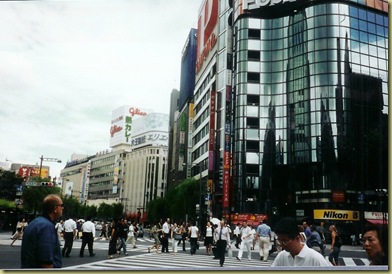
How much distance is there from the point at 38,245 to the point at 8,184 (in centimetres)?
3606

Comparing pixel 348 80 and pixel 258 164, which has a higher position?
pixel 348 80

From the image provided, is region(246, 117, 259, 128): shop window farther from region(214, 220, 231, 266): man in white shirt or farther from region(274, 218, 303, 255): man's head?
region(274, 218, 303, 255): man's head

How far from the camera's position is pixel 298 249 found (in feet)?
11.0

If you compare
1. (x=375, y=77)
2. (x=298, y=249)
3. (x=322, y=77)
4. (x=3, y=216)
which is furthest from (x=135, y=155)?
(x=298, y=249)

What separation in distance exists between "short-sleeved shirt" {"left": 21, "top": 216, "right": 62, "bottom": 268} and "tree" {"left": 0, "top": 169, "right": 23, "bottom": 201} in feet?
115

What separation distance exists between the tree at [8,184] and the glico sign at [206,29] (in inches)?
809

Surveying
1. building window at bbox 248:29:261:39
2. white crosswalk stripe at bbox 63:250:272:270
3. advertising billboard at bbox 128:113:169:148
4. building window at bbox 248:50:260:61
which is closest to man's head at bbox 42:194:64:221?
white crosswalk stripe at bbox 63:250:272:270

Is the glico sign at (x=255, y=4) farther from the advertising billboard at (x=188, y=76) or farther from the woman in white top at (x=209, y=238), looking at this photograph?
the advertising billboard at (x=188, y=76)

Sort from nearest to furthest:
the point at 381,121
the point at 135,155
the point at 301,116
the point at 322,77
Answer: the point at 381,121 < the point at 322,77 < the point at 301,116 < the point at 135,155

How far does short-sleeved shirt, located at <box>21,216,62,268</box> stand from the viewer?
3639mm

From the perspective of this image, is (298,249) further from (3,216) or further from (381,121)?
(3,216)

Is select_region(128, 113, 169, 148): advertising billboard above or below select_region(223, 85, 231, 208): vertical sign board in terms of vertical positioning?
above

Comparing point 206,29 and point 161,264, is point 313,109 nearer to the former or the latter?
point 161,264

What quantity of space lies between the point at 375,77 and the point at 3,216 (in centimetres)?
2623
